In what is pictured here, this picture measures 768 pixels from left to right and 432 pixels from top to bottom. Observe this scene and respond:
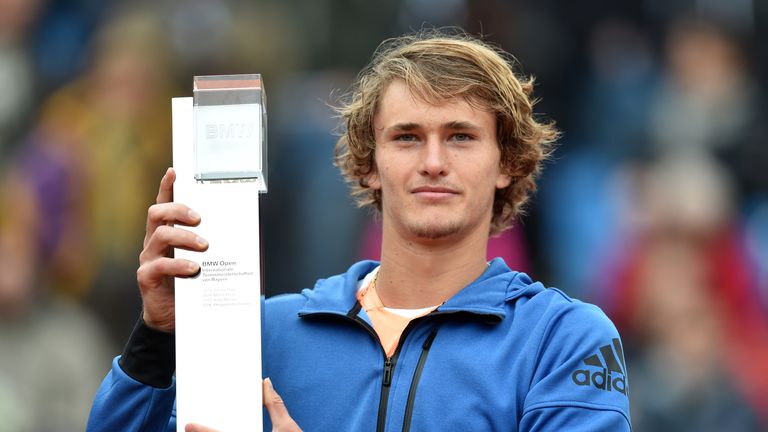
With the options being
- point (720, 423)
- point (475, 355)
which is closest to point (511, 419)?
point (475, 355)

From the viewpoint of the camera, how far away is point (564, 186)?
6559 millimetres

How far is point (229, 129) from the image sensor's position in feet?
9.04

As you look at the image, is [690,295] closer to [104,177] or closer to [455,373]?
[104,177]

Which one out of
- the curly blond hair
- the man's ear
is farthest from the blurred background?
the man's ear

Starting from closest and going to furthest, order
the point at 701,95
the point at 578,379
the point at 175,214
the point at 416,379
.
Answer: the point at 175,214 < the point at 578,379 < the point at 416,379 < the point at 701,95

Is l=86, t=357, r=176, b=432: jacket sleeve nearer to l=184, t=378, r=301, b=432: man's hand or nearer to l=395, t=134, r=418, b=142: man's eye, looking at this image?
l=184, t=378, r=301, b=432: man's hand

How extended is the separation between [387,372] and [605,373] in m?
0.51

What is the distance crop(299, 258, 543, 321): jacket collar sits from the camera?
3074 mm

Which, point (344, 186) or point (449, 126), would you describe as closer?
point (449, 126)

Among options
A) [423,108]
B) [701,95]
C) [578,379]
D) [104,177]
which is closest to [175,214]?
[423,108]

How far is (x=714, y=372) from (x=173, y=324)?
12.2 ft

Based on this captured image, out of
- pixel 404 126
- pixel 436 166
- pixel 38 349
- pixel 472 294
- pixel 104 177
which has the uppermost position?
pixel 404 126

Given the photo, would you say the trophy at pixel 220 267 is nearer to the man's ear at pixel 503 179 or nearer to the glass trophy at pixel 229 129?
the glass trophy at pixel 229 129

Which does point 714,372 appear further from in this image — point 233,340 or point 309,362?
point 233,340
